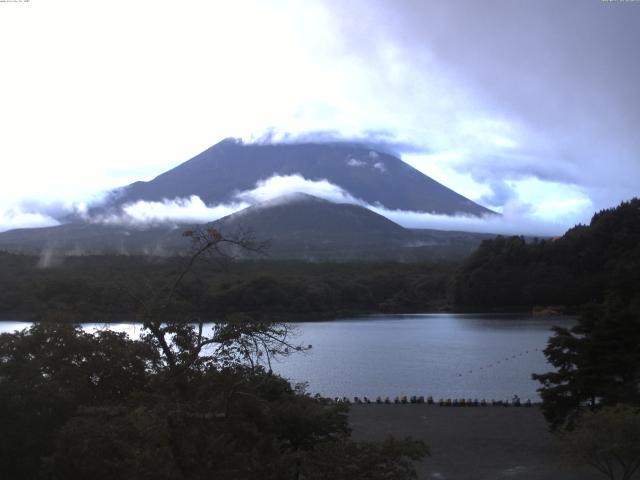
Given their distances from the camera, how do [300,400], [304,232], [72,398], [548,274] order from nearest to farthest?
[72,398]
[300,400]
[548,274]
[304,232]

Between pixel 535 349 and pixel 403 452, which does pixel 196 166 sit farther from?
pixel 403 452

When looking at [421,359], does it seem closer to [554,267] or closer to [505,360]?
[505,360]

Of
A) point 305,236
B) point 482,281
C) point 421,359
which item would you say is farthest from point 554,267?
point 305,236

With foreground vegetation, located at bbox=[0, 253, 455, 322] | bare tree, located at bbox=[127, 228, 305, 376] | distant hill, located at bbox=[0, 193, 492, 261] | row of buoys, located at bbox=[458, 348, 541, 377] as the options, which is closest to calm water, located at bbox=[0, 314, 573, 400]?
row of buoys, located at bbox=[458, 348, 541, 377]

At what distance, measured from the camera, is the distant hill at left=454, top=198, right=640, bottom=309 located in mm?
60562

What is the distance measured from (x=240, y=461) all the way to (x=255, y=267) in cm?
6757

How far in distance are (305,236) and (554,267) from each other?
53780 mm

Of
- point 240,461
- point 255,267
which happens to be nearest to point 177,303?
point 240,461

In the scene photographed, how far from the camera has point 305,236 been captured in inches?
4375

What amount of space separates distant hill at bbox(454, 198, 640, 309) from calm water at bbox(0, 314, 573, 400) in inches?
511

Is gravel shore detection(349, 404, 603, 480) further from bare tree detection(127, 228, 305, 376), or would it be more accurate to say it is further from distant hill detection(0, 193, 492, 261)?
distant hill detection(0, 193, 492, 261)

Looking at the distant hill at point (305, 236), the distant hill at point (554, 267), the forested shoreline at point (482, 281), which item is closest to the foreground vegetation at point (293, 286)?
the forested shoreline at point (482, 281)

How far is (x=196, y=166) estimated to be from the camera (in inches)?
5359

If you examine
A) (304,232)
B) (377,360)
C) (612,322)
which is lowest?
(377,360)
